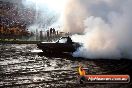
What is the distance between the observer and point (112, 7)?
2402 cm

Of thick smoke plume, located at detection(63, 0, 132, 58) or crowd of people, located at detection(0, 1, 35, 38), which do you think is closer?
thick smoke plume, located at detection(63, 0, 132, 58)

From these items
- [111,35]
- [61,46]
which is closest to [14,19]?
[61,46]

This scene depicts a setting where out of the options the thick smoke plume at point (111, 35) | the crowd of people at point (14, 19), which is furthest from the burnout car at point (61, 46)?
the crowd of people at point (14, 19)

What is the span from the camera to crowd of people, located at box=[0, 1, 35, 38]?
39.1m

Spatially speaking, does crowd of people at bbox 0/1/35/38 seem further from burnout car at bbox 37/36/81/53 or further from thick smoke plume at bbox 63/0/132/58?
burnout car at bbox 37/36/81/53

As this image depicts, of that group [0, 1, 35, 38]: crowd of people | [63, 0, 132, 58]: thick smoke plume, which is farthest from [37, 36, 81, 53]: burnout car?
[0, 1, 35, 38]: crowd of people

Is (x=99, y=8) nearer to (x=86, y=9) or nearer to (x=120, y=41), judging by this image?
(x=86, y=9)

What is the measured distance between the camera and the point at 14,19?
46.8 metres

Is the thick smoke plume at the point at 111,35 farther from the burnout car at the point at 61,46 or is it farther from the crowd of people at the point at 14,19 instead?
the crowd of people at the point at 14,19

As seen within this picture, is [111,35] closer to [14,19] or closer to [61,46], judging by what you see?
[61,46]

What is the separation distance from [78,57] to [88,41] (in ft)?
5.25

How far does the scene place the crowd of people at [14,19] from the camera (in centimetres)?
3908

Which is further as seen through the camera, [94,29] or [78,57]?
[94,29]

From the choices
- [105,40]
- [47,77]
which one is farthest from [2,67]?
[105,40]
